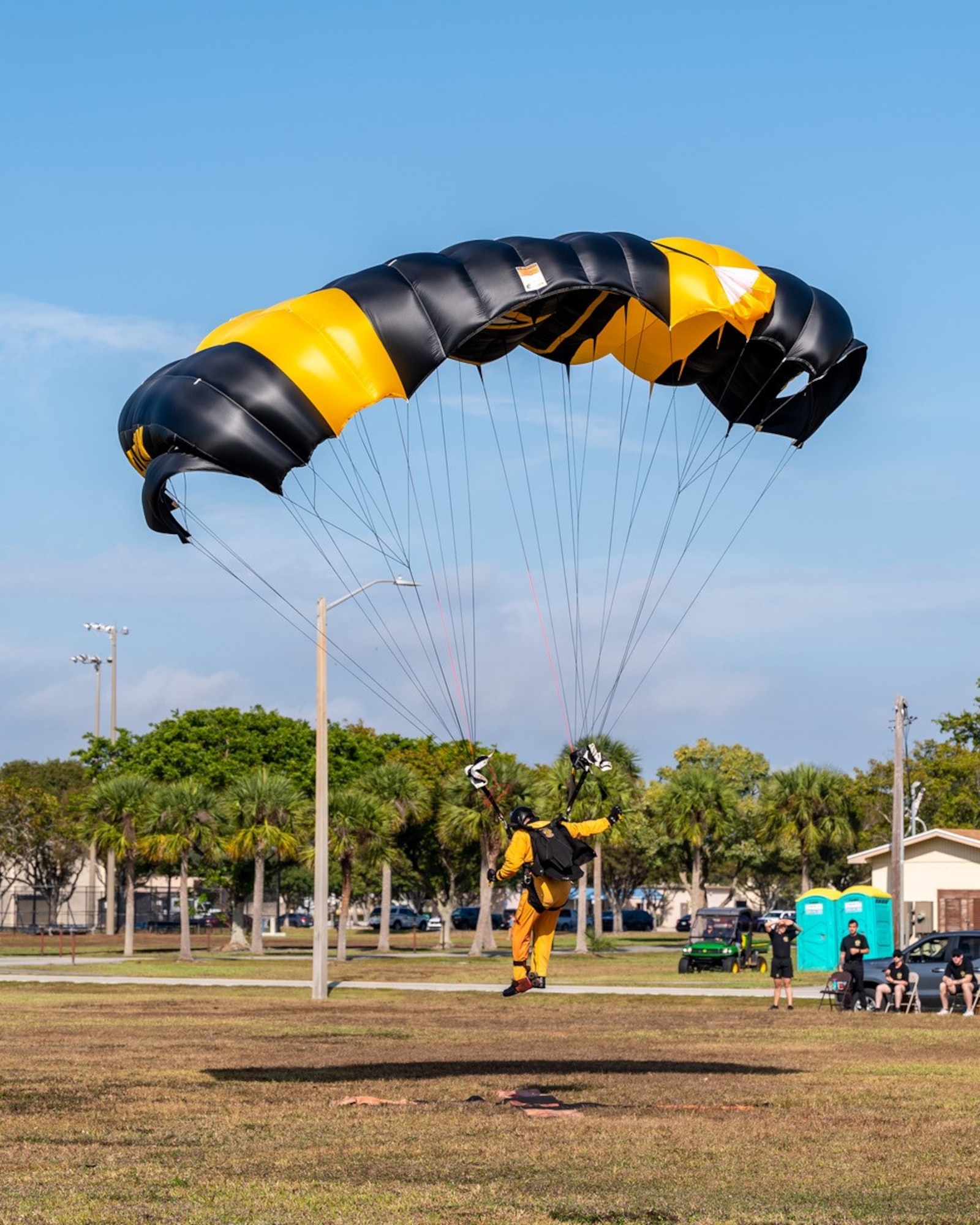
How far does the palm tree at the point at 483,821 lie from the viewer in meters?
56.2

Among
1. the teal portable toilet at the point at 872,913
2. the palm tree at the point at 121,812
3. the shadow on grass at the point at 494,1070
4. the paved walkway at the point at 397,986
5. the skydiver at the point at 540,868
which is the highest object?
the palm tree at the point at 121,812

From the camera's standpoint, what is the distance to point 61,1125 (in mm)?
15797

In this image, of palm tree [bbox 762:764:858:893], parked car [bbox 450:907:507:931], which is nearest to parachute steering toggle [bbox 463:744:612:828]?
palm tree [bbox 762:764:858:893]

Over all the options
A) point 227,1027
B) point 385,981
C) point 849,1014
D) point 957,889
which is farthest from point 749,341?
point 957,889

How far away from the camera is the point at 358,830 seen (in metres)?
55.6

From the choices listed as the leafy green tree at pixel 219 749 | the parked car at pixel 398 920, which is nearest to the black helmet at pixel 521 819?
the leafy green tree at pixel 219 749

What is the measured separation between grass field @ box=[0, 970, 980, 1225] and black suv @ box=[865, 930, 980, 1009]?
4864 millimetres

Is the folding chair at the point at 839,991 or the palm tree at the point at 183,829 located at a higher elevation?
the palm tree at the point at 183,829

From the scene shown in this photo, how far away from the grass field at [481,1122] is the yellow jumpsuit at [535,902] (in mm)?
1560

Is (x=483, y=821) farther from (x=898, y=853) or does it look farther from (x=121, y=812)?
(x=898, y=853)

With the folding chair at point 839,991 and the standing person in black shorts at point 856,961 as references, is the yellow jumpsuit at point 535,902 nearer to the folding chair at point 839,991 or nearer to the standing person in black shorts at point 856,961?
the standing person in black shorts at point 856,961

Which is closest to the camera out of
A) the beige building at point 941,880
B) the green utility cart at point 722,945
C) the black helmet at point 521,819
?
the black helmet at point 521,819

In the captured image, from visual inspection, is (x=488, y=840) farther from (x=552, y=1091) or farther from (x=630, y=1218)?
(x=630, y=1218)

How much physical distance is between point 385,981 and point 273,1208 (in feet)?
99.1
